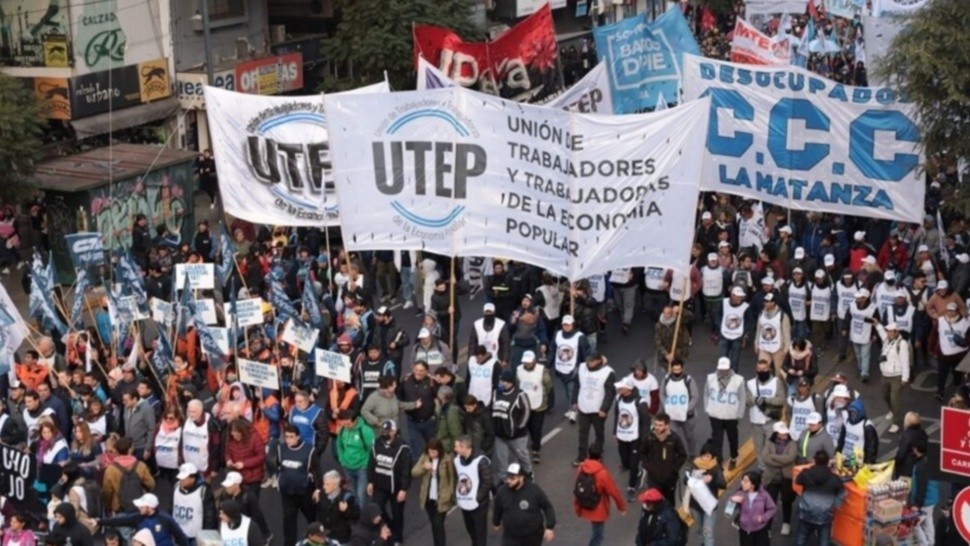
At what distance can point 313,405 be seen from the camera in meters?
14.9

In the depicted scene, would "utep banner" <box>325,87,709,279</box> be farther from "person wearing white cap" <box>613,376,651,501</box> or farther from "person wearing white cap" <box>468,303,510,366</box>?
"person wearing white cap" <box>613,376,651,501</box>

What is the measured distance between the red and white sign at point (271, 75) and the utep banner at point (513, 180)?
18042mm

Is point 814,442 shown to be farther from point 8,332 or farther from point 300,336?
point 8,332

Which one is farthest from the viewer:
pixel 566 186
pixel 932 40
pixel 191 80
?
pixel 191 80

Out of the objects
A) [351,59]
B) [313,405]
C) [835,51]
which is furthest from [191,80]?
[313,405]

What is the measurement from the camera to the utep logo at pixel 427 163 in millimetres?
16656

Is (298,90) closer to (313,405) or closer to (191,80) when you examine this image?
(191,80)

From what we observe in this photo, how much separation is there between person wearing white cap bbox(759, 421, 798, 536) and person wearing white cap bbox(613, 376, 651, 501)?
4.23 feet

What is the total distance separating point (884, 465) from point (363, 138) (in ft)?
20.7

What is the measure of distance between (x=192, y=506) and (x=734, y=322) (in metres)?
7.21

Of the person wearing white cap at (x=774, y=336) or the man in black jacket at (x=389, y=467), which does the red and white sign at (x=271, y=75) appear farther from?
the man in black jacket at (x=389, y=467)

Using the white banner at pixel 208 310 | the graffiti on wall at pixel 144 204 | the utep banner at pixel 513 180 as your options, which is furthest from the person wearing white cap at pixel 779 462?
the graffiti on wall at pixel 144 204

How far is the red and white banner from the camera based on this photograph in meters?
27.2

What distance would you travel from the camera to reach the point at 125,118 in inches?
1262
